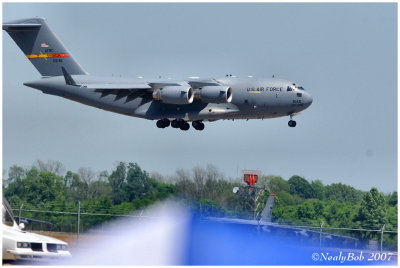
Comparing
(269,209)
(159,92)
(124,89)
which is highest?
(124,89)

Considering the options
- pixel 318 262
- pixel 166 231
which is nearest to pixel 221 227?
pixel 166 231

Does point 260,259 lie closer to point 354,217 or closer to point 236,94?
point 236,94

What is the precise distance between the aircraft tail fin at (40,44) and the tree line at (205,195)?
6.09 m

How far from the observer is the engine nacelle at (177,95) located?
4278cm

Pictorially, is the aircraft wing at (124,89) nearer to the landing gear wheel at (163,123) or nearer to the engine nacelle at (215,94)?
the landing gear wheel at (163,123)

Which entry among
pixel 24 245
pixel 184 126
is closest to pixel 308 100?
pixel 184 126

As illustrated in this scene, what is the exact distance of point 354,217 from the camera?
5025cm

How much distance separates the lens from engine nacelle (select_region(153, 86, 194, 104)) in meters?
42.8

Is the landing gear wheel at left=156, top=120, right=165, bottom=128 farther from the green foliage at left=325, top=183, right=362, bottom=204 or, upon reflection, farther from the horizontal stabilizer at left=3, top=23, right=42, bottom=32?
the green foliage at left=325, top=183, right=362, bottom=204

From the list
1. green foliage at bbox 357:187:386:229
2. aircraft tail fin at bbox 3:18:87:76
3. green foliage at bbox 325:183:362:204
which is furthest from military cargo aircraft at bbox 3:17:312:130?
green foliage at bbox 325:183:362:204

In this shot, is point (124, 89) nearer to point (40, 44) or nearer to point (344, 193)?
point (40, 44)

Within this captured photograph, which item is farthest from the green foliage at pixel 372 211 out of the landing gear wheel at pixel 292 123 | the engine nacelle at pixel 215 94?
the engine nacelle at pixel 215 94

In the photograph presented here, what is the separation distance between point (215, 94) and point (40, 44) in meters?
13.3

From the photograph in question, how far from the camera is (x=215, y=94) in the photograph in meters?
42.5
